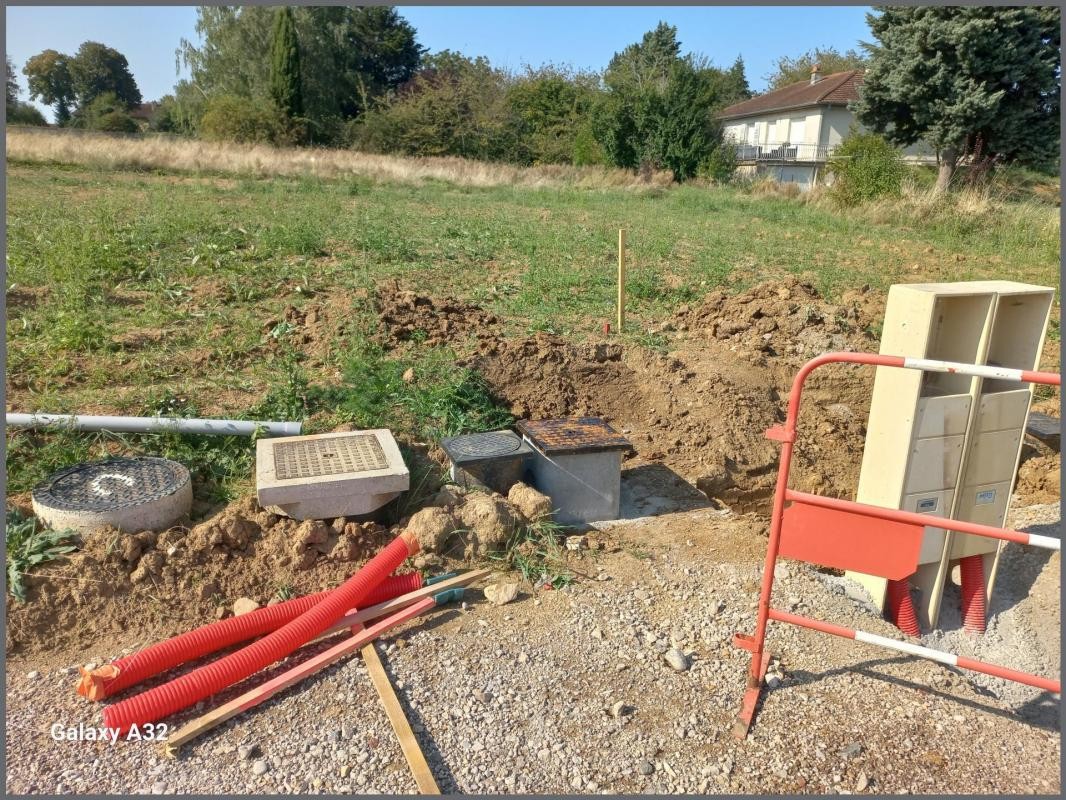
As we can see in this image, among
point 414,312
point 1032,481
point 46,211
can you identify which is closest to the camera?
point 1032,481

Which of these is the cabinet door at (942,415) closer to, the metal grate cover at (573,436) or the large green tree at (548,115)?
the metal grate cover at (573,436)

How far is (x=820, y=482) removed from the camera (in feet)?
18.1

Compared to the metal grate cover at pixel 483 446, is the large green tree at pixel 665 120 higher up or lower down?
higher up

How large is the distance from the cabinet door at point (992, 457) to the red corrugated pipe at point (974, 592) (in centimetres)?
46

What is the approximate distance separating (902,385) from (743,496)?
76.4 inches

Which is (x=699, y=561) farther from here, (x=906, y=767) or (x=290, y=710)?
(x=290, y=710)

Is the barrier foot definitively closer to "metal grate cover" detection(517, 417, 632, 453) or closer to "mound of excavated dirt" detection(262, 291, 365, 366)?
"metal grate cover" detection(517, 417, 632, 453)

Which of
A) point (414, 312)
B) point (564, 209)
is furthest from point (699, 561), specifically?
point (564, 209)

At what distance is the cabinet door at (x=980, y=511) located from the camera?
3938mm

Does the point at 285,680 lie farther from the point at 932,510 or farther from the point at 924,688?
the point at 932,510

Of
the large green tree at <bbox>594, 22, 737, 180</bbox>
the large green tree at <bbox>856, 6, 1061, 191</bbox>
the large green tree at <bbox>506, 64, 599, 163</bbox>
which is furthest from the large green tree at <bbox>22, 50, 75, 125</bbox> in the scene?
the large green tree at <bbox>856, 6, 1061, 191</bbox>

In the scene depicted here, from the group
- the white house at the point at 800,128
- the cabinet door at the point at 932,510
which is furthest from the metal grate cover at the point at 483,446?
the white house at the point at 800,128

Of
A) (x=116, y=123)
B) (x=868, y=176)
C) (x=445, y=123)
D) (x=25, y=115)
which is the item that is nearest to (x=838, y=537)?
(x=868, y=176)

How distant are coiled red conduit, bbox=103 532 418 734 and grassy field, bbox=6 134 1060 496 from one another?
139 cm
